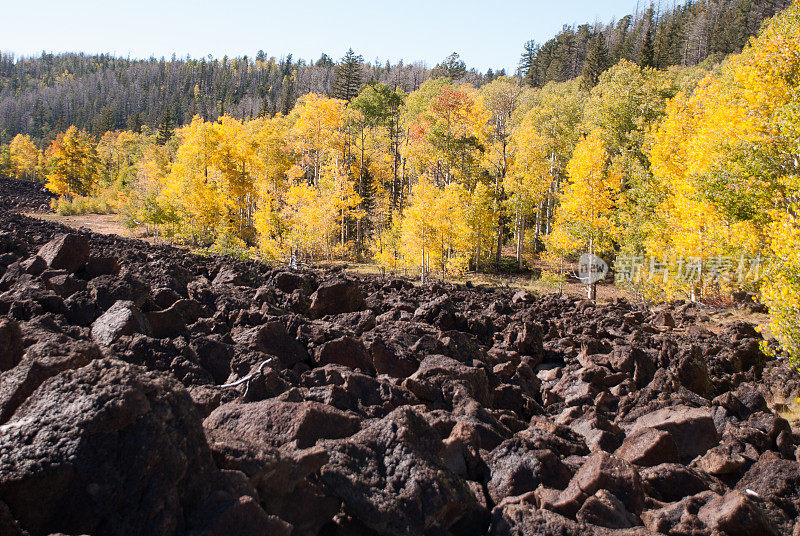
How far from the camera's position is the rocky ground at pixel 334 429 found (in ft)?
9.97

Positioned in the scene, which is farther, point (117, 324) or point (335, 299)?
point (335, 299)

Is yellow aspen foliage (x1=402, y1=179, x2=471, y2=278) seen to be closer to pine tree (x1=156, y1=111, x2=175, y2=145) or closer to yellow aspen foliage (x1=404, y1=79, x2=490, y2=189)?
yellow aspen foliage (x1=404, y1=79, x2=490, y2=189)

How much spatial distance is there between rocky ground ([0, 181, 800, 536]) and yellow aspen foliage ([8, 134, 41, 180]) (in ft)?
370

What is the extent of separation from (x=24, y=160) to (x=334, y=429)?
123m

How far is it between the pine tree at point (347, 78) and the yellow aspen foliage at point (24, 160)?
69.3 m

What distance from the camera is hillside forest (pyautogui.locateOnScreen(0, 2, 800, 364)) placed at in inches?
657

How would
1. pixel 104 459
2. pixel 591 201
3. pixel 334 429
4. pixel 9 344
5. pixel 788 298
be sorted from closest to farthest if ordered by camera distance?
pixel 104 459
pixel 334 429
pixel 9 344
pixel 788 298
pixel 591 201

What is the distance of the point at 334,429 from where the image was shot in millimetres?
4719

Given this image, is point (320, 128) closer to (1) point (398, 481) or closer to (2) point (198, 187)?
(2) point (198, 187)

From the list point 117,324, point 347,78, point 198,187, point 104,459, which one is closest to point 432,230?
point 198,187

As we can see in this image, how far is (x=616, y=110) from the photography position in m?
35.9

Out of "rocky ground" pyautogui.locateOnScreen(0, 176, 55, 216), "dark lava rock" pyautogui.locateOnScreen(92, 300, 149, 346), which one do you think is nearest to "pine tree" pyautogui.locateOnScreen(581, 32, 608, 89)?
"rocky ground" pyautogui.locateOnScreen(0, 176, 55, 216)

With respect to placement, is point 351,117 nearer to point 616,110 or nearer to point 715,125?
point 616,110

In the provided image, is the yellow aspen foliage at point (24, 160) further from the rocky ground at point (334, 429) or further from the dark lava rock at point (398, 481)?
the dark lava rock at point (398, 481)
